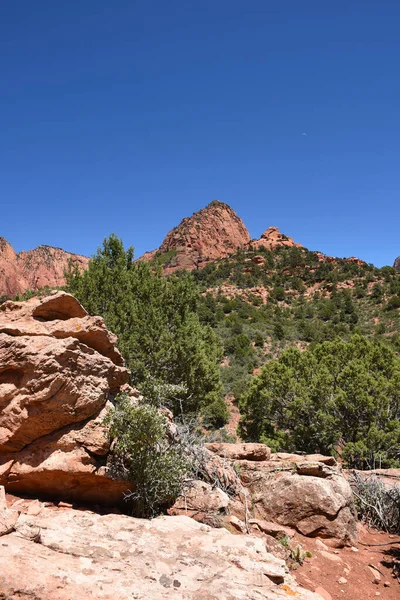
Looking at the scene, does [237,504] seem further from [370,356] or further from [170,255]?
[170,255]

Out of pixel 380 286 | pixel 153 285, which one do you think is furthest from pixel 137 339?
pixel 380 286

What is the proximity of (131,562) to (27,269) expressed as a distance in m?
82.4

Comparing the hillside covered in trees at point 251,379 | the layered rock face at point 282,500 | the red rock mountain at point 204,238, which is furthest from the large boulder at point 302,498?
the red rock mountain at point 204,238

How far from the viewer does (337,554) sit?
5.30 meters

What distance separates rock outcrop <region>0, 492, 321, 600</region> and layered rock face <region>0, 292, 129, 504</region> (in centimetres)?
44

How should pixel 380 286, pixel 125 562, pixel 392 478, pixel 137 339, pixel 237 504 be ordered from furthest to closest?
pixel 380 286
pixel 137 339
pixel 392 478
pixel 237 504
pixel 125 562

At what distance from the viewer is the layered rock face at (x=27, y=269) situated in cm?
7019

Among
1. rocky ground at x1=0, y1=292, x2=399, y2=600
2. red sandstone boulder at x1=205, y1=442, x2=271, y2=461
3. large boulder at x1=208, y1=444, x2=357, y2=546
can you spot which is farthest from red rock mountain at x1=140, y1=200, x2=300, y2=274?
rocky ground at x1=0, y1=292, x2=399, y2=600

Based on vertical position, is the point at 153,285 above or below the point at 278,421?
above

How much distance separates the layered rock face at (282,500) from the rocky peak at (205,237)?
228 ft

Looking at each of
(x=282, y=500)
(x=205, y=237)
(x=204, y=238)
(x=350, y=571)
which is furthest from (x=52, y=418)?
(x=205, y=237)

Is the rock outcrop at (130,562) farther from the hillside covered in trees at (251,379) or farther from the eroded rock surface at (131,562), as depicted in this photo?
the hillside covered in trees at (251,379)

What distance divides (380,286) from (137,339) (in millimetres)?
37967

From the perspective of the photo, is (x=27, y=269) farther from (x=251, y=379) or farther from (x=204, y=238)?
(x=251, y=379)
